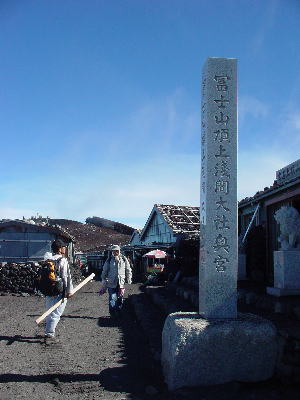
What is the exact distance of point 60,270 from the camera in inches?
283

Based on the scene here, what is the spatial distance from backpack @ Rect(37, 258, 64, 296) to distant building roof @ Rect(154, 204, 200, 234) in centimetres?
1560

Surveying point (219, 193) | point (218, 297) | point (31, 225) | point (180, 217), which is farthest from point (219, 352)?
point (180, 217)

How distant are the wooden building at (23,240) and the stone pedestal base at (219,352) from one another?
15900 mm

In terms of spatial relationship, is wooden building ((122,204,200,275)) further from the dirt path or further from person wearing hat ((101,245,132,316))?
the dirt path

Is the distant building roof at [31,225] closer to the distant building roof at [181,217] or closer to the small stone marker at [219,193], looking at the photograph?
the distant building roof at [181,217]

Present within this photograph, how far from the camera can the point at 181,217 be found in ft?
82.5

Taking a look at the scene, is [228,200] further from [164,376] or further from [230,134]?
[164,376]

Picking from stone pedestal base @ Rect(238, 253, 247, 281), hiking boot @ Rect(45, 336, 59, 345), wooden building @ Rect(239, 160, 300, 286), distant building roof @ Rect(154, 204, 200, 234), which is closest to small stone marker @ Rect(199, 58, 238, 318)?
hiking boot @ Rect(45, 336, 59, 345)

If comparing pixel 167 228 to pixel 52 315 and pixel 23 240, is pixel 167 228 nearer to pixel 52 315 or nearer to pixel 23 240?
pixel 23 240

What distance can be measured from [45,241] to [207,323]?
16.1 meters

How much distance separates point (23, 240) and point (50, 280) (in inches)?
513

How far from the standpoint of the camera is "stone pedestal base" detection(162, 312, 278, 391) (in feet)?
13.9

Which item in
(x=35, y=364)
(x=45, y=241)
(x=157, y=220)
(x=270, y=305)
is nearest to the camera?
(x=35, y=364)

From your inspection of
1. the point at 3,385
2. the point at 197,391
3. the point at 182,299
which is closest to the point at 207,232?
the point at 197,391
